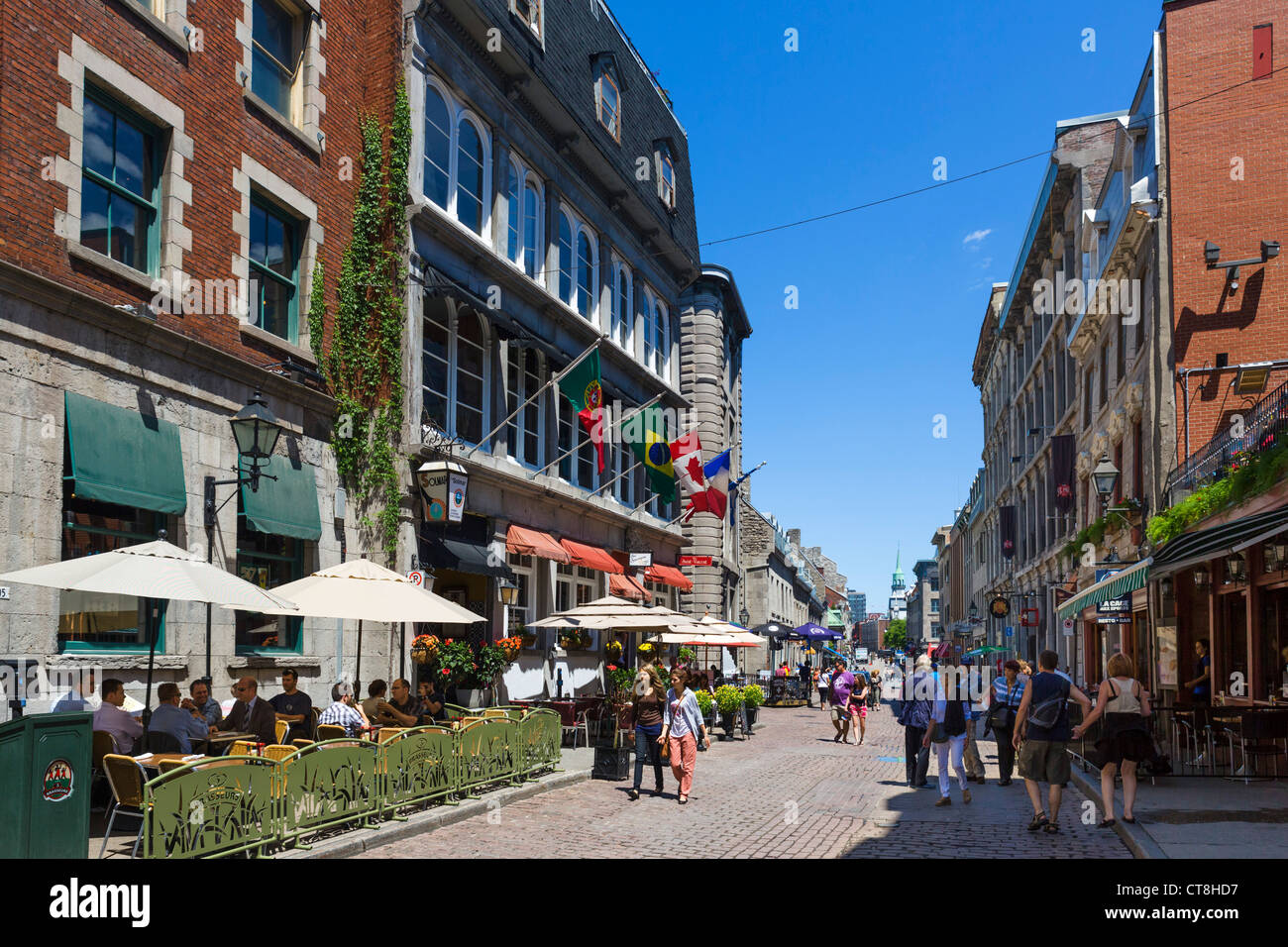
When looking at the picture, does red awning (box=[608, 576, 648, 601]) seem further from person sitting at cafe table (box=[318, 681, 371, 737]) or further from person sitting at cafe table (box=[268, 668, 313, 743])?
person sitting at cafe table (box=[318, 681, 371, 737])

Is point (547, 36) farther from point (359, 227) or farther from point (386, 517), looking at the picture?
point (386, 517)

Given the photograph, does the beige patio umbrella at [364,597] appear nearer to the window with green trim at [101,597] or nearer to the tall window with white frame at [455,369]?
the window with green trim at [101,597]

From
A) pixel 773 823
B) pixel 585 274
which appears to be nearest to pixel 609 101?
pixel 585 274

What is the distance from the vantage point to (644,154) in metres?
31.0

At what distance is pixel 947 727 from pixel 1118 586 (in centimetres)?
666

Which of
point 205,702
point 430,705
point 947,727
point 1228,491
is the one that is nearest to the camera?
point 205,702

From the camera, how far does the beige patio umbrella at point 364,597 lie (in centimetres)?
1246

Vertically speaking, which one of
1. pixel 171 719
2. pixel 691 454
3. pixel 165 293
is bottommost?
pixel 171 719

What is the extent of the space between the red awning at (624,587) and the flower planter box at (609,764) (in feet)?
41.9

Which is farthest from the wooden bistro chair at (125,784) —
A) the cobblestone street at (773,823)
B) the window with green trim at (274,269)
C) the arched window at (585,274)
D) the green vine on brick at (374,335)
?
the arched window at (585,274)

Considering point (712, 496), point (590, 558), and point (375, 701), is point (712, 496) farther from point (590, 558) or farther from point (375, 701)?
point (375, 701)

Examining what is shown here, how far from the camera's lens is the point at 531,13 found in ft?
78.9

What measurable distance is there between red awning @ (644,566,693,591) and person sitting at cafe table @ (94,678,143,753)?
2089cm
